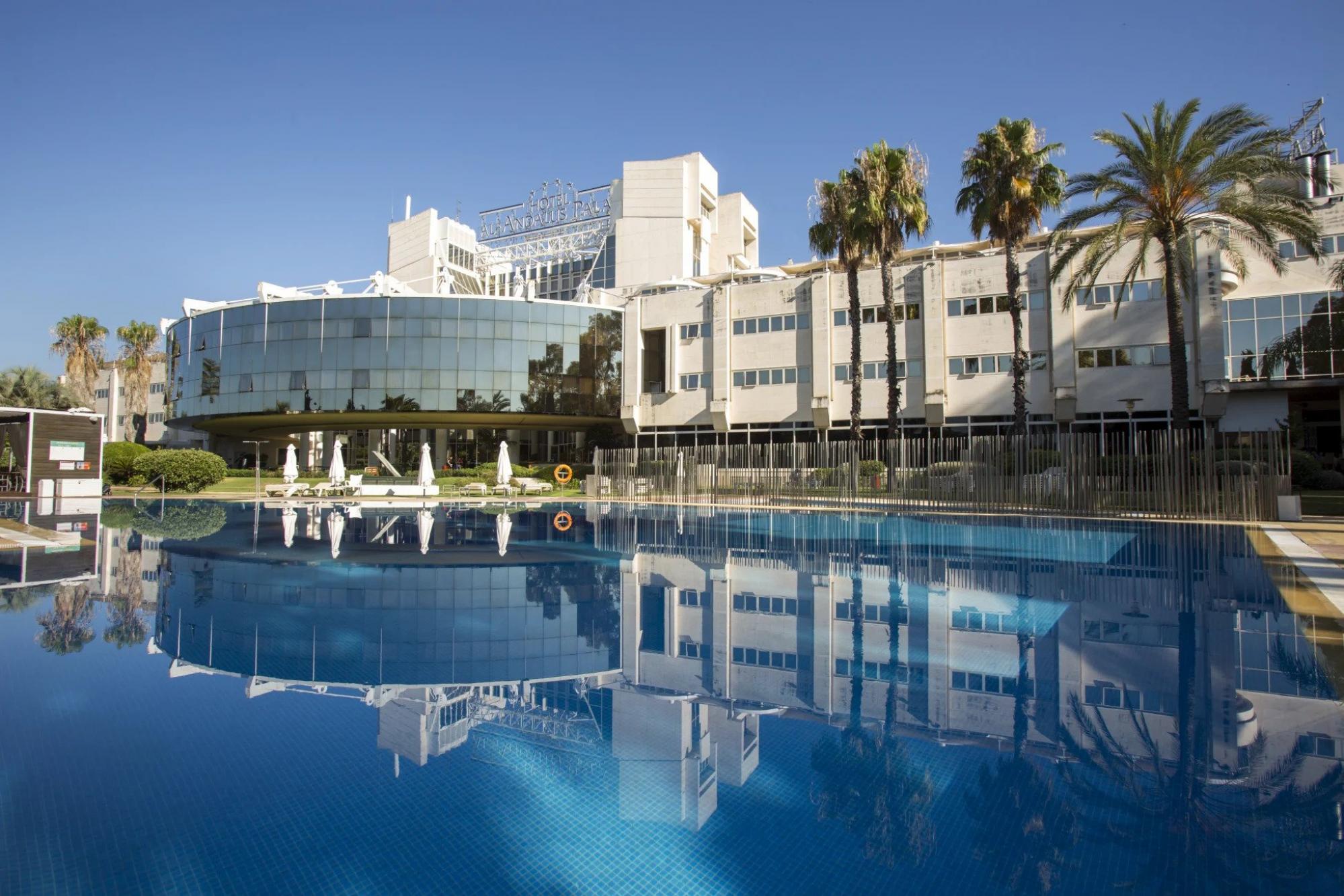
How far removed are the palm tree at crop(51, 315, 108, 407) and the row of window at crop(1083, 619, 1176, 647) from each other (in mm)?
68660

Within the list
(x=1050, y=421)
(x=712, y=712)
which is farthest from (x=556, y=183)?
(x=712, y=712)

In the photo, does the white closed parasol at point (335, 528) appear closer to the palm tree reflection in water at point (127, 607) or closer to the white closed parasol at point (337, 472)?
the palm tree reflection in water at point (127, 607)

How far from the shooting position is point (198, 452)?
3947 cm

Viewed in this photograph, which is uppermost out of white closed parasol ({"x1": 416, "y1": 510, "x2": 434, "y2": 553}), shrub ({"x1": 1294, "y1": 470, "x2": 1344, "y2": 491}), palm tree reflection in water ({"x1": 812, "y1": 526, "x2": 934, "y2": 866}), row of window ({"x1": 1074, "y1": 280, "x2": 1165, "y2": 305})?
row of window ({"x1": 1074, "y1": 280, "x2": 1165, "y2": 305})

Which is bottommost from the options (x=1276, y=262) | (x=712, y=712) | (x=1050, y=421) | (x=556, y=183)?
(x=712, y=712)

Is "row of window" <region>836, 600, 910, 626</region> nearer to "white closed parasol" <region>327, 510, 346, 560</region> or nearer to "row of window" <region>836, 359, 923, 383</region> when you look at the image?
"white closed parasol" <region>327, 510, 346, 560</region>

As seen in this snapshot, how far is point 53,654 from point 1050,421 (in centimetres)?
3943

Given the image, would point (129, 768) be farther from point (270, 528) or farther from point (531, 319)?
point (531, 319)

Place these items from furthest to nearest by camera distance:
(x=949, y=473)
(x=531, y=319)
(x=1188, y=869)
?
(x=531, y=319) < (x=949, y=473) < (x=1188, y=869)

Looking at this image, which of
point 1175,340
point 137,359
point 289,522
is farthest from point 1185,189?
point 137,359

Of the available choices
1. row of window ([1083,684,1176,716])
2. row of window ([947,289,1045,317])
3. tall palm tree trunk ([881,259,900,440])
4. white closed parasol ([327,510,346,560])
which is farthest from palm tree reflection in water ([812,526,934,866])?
row of window ([947,289,1045,317])

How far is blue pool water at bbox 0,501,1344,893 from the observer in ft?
12.5

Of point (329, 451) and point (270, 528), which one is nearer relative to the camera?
point (270, 528)

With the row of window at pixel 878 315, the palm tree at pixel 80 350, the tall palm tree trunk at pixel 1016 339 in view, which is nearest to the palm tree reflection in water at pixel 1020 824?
the tall palm tree trunk at pixel 1016 339
